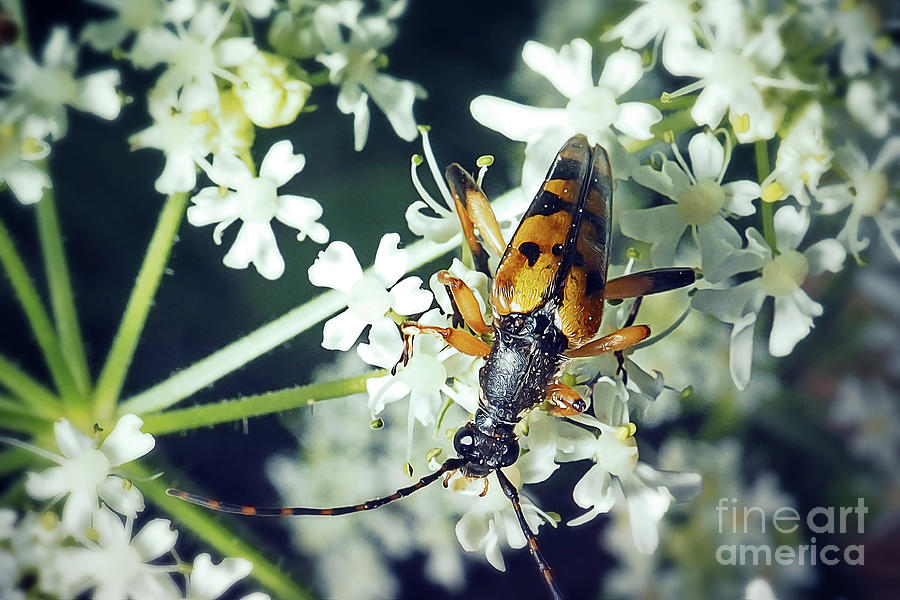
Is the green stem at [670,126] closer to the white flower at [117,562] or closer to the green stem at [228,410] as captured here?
the green stem at [228,410]

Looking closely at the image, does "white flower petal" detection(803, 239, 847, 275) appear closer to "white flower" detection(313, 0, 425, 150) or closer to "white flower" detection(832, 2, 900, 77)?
"white flower" detection(832, 2, 900, 77)

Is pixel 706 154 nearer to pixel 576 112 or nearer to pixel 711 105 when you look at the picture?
pixel 711 105

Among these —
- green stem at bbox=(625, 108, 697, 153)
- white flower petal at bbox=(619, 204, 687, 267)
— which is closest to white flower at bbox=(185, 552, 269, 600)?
white flower petal at bbox=(619, 204, 687, 267)

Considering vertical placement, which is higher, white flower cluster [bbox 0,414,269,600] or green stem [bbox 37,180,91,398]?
green stem [bbox 37,180,91,398]

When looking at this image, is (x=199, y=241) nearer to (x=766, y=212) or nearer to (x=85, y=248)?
(x=85, y=248)

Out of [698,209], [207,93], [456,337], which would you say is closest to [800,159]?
[698,209]
